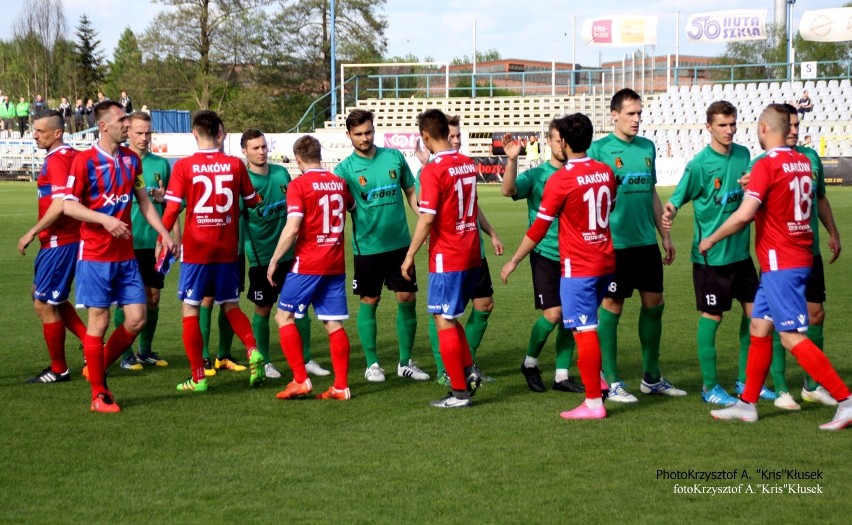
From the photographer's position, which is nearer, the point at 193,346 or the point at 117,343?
the point at 117,343

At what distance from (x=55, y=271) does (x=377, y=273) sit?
245 centimetres

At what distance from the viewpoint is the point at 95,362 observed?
270 inches

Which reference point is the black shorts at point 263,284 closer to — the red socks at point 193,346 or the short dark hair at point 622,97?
the red socks at point 193,346

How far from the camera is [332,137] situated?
38.5m

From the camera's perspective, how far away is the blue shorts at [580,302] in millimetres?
6562

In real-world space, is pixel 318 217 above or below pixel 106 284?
above

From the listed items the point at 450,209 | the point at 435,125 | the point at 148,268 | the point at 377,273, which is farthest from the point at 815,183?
the point at 148,268

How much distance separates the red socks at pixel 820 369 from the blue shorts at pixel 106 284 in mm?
4277

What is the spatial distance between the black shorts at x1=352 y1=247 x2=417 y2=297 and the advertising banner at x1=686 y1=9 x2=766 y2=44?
1881 inches

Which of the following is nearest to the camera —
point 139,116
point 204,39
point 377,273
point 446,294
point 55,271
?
point 446,294

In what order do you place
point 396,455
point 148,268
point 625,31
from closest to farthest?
1. point 396,455
2. point 148,268
3. point 625,31

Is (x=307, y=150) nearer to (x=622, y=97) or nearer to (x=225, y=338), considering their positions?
(x=225, y=338)

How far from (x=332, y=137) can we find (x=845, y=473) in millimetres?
34206

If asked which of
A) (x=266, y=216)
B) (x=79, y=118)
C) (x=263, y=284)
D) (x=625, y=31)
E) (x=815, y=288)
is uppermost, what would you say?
(x=625, y=31)
